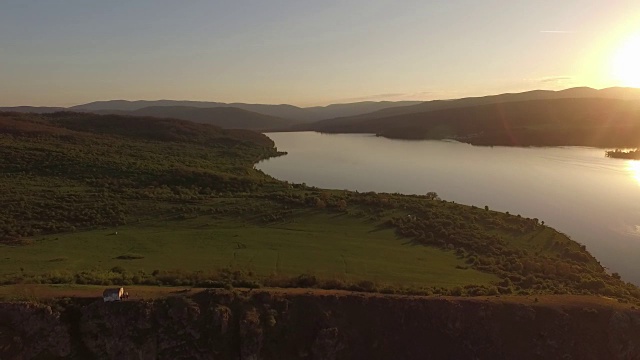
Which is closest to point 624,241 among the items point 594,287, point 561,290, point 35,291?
point 594,287

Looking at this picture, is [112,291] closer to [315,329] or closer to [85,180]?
[315,329]

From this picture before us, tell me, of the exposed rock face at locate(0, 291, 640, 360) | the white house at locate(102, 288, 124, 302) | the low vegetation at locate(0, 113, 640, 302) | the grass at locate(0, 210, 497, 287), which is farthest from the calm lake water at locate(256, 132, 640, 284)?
the white house at locate(102, 288, 124, 302)

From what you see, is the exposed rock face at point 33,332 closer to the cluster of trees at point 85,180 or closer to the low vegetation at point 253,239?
the low vegetation at point 253,239

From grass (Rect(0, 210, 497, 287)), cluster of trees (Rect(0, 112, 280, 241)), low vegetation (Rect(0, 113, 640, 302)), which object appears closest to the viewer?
low vegetation (Rect(0, 113, 640, 302))

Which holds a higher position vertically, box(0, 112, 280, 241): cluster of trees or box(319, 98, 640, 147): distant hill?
box(319, 98, 640, 147): distant hill

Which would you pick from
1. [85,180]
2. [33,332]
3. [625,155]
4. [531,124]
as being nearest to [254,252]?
[33,332]

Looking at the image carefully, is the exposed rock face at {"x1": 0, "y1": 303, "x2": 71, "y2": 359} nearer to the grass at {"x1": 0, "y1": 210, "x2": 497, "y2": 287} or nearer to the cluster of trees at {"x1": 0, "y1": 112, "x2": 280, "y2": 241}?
the grass at {"x1": 0, "y1": 210, "x2": 497, "y2": 287}

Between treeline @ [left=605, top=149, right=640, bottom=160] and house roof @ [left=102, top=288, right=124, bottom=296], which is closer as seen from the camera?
house roof @ [left=102, top=288, right=124, bottom=296]
